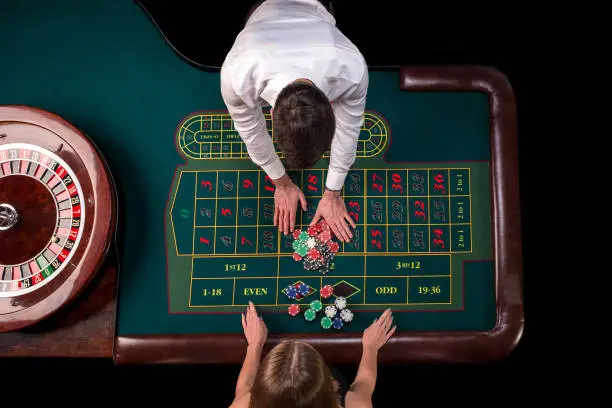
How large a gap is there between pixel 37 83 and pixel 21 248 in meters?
0.88

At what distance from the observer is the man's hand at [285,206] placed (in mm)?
2236

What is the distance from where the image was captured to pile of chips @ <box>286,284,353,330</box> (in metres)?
2.16

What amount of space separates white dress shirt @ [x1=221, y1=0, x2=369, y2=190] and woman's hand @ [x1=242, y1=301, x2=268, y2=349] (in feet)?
2.55

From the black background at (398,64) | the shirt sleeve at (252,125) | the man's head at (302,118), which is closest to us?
the man's head at (302,118)

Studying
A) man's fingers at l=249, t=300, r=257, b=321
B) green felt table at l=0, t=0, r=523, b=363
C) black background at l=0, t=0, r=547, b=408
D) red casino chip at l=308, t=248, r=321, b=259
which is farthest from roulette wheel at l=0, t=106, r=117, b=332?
black background at l=0, t=0, r=547, b=408

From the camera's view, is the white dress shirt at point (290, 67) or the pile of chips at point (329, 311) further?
the pile of chips at point (329, 311)

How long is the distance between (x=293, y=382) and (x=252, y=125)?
1.02 m

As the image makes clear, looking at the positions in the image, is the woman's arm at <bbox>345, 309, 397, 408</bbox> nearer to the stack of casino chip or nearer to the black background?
the stack of casino chip

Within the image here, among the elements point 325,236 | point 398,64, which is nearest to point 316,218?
point 325,236

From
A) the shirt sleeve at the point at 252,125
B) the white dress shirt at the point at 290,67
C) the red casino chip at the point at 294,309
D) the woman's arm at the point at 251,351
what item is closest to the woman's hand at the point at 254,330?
the woman's arm at the point at 251,351

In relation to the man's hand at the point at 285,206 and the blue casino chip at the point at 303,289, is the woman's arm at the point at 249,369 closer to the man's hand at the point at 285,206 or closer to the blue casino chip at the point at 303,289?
the blue casino chip at the point at 303,289

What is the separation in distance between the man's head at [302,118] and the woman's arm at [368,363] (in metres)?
1.01

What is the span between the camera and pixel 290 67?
64.2 inches

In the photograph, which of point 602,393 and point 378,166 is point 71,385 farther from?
point 602,393
